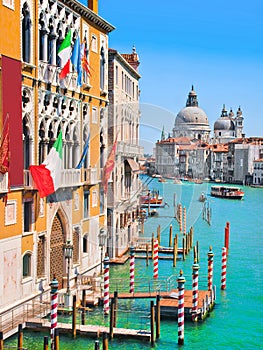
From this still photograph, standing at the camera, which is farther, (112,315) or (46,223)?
(46,223)

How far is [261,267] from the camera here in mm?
16062

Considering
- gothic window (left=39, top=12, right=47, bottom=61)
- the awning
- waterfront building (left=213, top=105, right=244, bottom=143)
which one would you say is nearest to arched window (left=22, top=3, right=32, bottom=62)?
gothic window (left=39, top=12, right=47, bottom=61)

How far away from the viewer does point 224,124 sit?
316 feet

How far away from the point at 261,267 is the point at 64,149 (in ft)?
23.4

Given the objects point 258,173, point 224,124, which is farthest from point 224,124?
point 258,173

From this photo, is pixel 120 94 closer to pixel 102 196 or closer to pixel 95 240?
pixel 102 196

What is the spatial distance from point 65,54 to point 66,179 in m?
1.97

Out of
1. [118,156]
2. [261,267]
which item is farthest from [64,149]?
[261,267]

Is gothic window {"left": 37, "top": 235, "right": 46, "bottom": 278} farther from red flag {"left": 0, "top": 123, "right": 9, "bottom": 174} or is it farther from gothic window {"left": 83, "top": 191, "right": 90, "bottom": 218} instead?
gothic window {"left": 83, "top": 191, "right": 90, "bottom": 218}

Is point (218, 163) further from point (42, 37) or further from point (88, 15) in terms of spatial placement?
point (42, 37)

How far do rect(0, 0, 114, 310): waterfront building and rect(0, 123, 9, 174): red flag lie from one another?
0.14 feet

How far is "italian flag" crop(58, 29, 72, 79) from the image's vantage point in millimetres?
10109

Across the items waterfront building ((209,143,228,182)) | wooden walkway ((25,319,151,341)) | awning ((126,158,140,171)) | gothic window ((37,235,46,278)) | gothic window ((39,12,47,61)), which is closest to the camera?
wooden walkway ((25,319,151,341))

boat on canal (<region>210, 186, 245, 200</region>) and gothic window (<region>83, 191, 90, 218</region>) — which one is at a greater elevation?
gothic window (<region>83, 191, 90, 218</region>)
